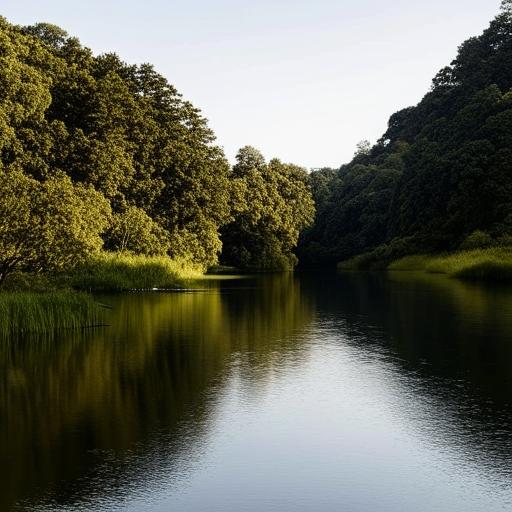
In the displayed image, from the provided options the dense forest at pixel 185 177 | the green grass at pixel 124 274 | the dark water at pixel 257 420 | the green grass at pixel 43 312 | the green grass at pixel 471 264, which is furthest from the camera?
the green grass at pixel 471 264

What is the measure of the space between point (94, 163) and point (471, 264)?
32.6 metres

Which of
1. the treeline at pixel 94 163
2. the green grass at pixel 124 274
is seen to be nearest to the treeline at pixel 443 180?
the treeline at pixel 94 163

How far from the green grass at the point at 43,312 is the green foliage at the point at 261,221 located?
224 feet

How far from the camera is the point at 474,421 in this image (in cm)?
1277

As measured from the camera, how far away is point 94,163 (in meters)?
51.3

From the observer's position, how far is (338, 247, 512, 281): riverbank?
60.3 meters

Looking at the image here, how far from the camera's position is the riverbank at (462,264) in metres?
60.3

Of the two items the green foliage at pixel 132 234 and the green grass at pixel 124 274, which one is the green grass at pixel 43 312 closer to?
the green grass at pixel 124 274

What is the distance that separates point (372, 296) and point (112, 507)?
119 feet

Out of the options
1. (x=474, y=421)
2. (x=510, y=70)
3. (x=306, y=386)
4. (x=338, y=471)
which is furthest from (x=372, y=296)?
(x=510, y=70)

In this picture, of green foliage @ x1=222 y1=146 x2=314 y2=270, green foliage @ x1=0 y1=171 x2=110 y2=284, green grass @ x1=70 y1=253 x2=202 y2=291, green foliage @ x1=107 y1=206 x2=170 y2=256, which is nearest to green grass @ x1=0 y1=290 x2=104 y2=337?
green foliage @ x1=0 y1=171 x2=110 y2=284

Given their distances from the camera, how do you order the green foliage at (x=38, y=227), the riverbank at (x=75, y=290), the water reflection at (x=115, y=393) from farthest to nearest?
the green foliage at (x=38, y=227), the riverbank at (x=75, y=290), the water reflection at (x=115, y=393)

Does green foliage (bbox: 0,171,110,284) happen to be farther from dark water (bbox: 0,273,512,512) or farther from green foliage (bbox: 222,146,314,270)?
green foliage (bbox: 222,146,314,270)

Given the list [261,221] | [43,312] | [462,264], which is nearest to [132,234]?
[462,264]
